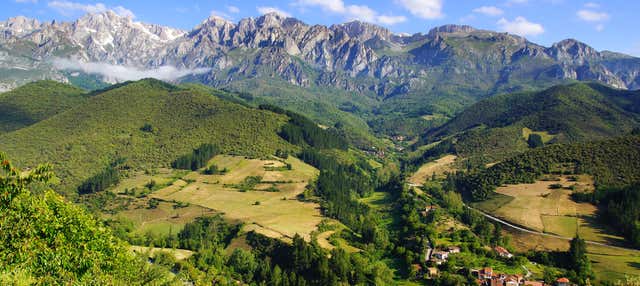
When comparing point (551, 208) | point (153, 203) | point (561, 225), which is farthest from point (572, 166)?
point (153, 203)

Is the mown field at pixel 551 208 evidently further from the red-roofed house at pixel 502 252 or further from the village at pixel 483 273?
the village at pixel 483 273

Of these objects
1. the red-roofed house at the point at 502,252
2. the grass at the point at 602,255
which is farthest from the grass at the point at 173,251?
the grass at the point at 602,255

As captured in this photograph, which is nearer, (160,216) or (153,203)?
Result: (160,216)

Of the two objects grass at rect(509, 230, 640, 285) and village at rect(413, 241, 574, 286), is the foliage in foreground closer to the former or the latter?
village at rect(413, 241, 574, 286)

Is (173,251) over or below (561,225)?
below

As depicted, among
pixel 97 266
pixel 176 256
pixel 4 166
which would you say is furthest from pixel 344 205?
pixel 4 166

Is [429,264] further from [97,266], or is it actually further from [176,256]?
[97,266]

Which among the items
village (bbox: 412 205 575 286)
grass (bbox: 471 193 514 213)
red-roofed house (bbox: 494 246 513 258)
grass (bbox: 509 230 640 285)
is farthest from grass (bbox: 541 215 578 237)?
village (bbox: 412 205 575 286)

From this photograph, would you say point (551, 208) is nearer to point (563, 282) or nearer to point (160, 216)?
point (563, 282)
